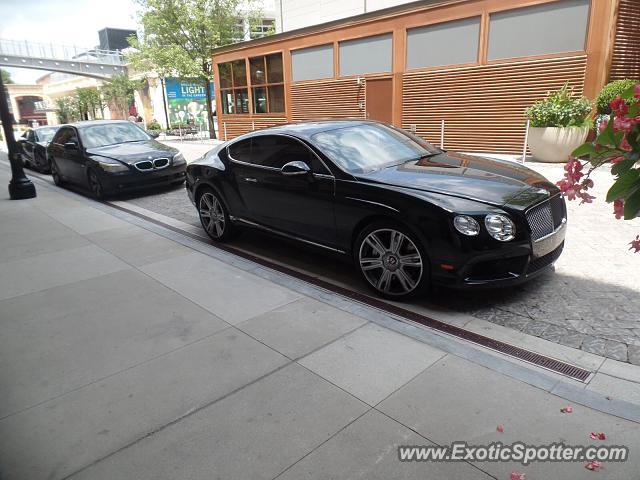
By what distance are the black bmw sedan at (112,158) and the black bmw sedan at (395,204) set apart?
4.52 metres

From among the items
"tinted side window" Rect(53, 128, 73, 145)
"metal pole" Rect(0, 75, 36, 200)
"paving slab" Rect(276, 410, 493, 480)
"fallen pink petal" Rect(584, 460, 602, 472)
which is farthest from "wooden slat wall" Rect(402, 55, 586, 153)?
"paving slab" Rect(276, 410, 493, 480)

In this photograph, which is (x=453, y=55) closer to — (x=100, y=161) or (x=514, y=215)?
(x=100, y=161)


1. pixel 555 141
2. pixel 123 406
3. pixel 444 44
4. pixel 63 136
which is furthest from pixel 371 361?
pixel 444 44

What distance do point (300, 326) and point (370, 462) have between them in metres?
1.60

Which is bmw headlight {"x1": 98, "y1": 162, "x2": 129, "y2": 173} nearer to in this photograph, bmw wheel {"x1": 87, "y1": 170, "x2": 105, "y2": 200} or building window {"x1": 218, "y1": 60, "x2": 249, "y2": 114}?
bmw wheel {"x1": 87, "y1": 170, "x2": 105, "y2": 200}

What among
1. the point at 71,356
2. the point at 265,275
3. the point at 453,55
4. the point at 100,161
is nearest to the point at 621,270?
the point at 265,275

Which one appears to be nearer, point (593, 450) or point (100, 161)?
point (593, 450)

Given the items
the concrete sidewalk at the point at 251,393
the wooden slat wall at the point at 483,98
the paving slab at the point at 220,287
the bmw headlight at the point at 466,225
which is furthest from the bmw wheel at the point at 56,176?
the bmw headlight at the point at 466,225

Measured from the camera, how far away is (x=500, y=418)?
8.76 feet

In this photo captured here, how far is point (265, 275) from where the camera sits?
511 cm

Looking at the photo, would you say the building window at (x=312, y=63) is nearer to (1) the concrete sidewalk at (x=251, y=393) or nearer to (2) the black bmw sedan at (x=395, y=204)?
(2) the black bmw sedan at (x=395, y=204)

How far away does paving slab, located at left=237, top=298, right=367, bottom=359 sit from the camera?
3578 millimetres

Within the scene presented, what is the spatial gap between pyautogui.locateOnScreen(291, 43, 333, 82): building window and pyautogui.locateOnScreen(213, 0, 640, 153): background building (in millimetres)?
37

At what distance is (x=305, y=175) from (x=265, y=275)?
3.85 ft
